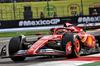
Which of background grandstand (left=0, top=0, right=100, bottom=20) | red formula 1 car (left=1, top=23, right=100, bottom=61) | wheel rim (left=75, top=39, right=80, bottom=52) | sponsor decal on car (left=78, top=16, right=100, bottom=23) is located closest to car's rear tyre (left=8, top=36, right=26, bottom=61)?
red formula 1 car (left=1, top=23, right=100, bottom=61)

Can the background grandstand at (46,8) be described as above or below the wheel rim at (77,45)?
above

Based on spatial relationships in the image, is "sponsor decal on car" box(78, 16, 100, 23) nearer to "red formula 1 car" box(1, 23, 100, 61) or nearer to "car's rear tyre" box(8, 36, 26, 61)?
"red formula 1 car" box(1, 23, 100, 61)

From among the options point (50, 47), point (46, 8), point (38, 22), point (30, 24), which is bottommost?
point (50, 47)

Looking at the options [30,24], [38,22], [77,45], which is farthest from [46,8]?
[77,45]

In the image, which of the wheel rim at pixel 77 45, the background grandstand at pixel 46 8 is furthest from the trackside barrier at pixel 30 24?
the wheel rim at pixel 77 45

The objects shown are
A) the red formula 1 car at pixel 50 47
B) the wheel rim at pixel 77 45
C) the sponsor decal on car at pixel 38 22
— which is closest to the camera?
the red formula 1 car at pixel 50 47

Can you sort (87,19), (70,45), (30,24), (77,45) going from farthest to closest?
(87,19), (30,24), (77,45), (70,45)

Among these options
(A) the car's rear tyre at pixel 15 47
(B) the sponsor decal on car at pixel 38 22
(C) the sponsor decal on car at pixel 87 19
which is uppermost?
(C) the sponsor decal on car at pixel 87 19

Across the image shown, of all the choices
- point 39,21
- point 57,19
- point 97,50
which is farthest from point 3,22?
point 97,50

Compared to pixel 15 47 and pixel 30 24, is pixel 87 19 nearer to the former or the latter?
pixel 30 24

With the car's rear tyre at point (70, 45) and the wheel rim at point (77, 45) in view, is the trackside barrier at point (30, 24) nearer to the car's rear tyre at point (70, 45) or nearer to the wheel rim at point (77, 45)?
the wheel rim at point (77, 45)

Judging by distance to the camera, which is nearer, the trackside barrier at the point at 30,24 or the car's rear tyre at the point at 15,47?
the car's rear tyre at the point at 15,47

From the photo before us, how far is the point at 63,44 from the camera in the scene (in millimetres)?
7594

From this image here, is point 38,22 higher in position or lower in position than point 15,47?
higher
